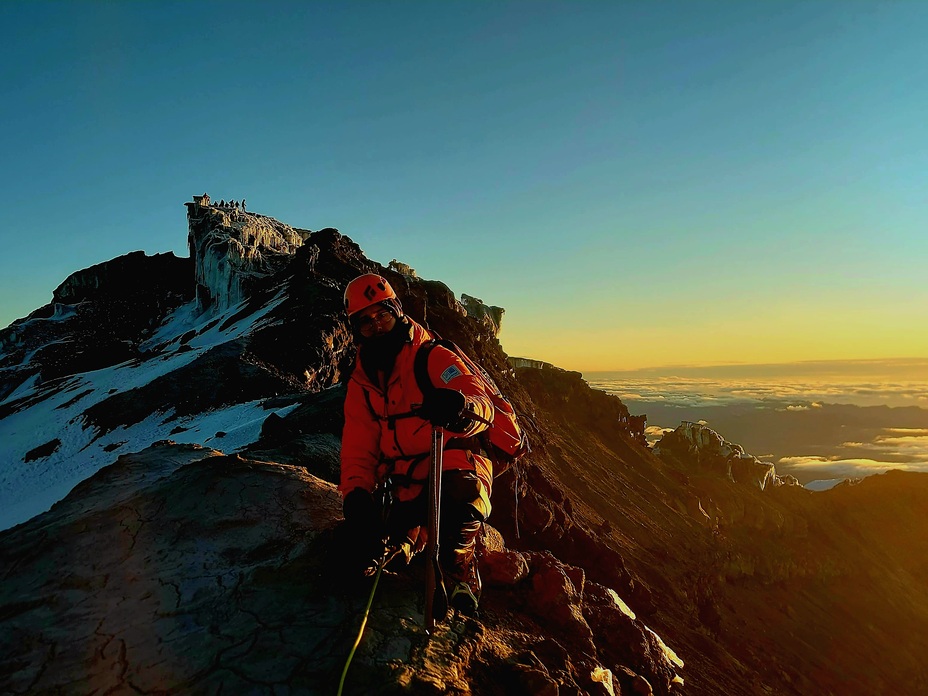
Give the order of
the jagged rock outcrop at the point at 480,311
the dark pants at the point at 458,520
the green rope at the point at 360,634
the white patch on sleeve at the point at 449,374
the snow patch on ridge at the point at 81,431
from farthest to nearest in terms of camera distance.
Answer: the jagged rock outcrop at the point at 480,311 → the snow patch on ridge at the point at 81,431 → the white patch on sleeve at the point at 449,374 → the dark pants at the point at 458,520 → the green rope at the point at 360,634

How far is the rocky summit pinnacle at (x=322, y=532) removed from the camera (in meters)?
4.17

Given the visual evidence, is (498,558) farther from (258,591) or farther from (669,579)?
(669,579)

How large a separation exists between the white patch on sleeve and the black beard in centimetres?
58

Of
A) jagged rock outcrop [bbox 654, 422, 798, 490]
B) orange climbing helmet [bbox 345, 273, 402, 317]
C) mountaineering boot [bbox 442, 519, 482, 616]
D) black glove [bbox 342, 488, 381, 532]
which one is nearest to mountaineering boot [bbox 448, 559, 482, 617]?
mountaineering boot [bbox 442, 519, 482, 616]

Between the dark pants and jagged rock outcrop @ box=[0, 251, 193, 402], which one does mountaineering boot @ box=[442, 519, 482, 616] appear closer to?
the dark pants

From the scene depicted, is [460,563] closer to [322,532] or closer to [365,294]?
[322,532]

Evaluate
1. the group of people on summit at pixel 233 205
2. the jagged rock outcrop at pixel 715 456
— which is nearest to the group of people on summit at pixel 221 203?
the group of people on summit at pixel 233 205

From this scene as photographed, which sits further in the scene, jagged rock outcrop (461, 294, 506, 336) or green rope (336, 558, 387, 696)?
jagged rock outcrop (461, 294, 506, 336)

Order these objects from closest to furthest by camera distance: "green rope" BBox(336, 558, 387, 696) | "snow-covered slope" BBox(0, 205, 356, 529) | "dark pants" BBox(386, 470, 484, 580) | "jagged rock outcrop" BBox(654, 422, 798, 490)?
1. "green rope" BBox(336, 558, 387, 696)
2. "dark pants" BBox(386, 470, 484, 580)
3. "snow-covered slope" BBox(0, 205, 356, 529)
4. "jagged rock outcrop" BBox(654, 422, 798, 490)

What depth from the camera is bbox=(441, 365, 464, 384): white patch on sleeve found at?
4902 millimetres

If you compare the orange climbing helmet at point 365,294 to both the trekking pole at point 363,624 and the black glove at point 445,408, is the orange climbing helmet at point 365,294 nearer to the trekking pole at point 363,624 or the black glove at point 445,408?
the black glove at point 445,408

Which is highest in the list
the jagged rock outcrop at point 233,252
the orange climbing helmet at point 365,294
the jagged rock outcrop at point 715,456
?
the jagged rock outcrop at point 233,252

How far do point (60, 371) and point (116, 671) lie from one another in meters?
65.6

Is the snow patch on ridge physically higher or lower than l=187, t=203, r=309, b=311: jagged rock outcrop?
lower
